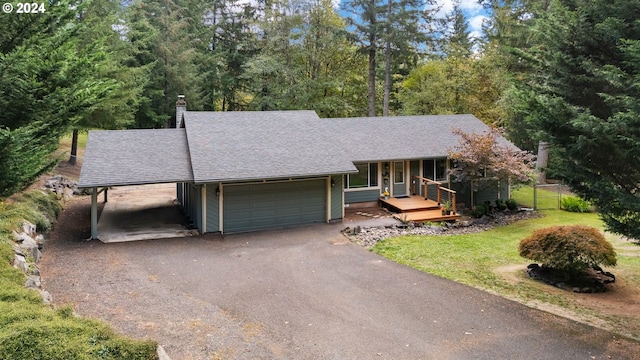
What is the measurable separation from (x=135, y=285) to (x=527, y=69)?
23.7 m

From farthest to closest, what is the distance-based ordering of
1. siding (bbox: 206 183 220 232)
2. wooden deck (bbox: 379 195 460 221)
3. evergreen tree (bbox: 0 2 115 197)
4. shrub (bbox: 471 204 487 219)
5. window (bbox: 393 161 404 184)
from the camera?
1. window (bbox: 393 161 404 184)
2. shrub (bbox: 471 204 487 219)
3. wooden deck (bbox: 379 195 460 221)
4. siding (bbox: 206 183 220 232)
5. evergreen tree (bbox: 0 2 115 197)

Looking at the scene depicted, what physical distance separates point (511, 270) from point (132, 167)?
12169mm

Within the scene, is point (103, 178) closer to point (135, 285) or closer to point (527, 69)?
point (135, 285)

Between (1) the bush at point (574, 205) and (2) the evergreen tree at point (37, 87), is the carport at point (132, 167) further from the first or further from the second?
(1) the bush at point (574, 205)

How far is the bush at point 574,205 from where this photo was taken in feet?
66.4

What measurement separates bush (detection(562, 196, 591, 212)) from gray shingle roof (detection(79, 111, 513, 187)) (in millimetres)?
4107

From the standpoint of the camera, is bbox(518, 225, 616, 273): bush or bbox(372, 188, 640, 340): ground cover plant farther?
bbox(518, 225, 616, 273): bush

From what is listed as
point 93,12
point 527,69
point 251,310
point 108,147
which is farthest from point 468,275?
point 93,12

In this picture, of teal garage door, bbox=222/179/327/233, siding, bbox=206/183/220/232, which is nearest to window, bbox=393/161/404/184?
teal garage door, bbox=222/179/327/233

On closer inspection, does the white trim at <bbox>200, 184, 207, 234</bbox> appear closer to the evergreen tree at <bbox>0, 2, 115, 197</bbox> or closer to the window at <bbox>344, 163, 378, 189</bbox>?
the window at <bbox>344, 163, 378, 189</bbox>

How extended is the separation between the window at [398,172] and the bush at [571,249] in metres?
8.83

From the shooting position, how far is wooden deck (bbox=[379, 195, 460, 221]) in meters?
17.4

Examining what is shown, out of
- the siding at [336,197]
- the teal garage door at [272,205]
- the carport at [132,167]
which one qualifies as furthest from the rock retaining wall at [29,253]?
the siding at [336,197]

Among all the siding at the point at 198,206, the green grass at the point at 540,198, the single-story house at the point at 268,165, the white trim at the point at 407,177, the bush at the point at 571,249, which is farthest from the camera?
the green grass at the point at 540,198
